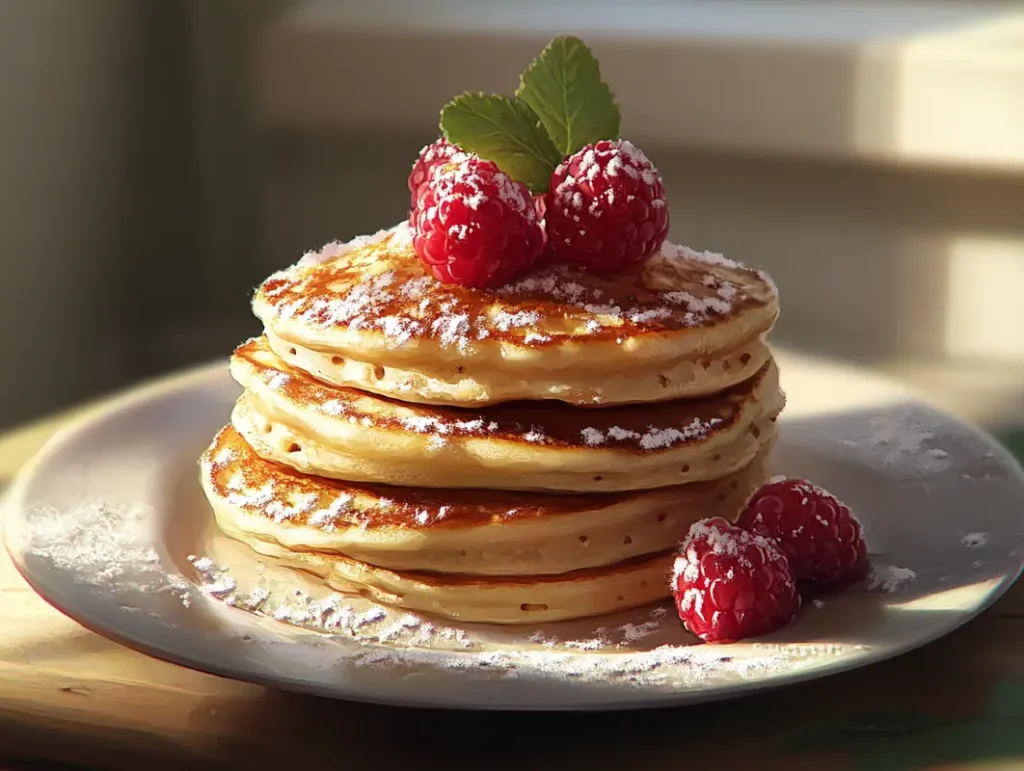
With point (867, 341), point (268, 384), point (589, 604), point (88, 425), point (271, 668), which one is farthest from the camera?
point (867, 341)

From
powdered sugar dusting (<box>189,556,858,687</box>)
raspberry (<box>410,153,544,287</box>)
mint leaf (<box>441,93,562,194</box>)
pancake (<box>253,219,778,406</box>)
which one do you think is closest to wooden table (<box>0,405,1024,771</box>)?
powdered sugar dusting (<box>189,556,858,687</box>)

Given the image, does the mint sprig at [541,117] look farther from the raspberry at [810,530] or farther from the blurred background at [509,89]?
the blurred background at [509,89]

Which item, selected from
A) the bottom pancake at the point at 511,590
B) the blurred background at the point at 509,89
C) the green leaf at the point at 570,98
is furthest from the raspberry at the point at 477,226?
the blurred background at the point at 509,89

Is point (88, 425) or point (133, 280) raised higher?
point (88, 425)

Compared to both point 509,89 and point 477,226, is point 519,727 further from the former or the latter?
point 509,89

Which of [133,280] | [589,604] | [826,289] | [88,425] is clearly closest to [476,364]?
[589,604]

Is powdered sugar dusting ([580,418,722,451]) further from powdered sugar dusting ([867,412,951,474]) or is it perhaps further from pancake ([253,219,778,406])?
powdered sugar dusting ([867,412,951,474])

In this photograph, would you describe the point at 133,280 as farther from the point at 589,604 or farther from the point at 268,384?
the point at 589,604

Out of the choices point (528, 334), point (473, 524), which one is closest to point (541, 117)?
point (528, 334)
